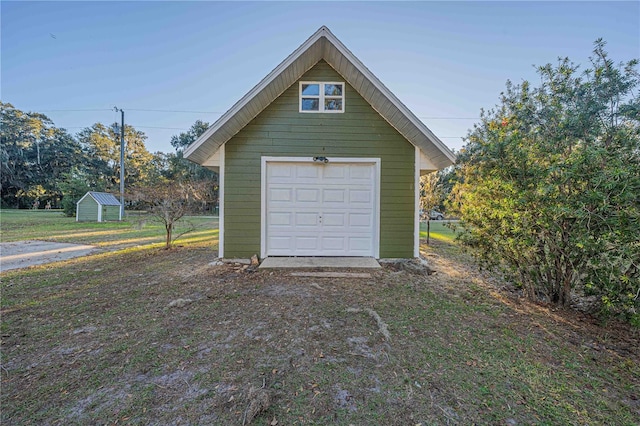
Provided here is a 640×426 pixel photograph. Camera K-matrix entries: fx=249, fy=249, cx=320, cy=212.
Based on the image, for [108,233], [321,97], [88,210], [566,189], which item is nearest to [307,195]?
[321,97]

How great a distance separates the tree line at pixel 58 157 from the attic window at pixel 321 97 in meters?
34.3

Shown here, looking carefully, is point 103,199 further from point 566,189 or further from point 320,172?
point 566,189

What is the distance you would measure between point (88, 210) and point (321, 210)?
21.5 meters

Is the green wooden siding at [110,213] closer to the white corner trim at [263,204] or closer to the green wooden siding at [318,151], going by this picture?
the green wooden siding at [318,151]

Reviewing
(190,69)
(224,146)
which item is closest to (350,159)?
(224,146)

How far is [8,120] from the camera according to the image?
38.1 m

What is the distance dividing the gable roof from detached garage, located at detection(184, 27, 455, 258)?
4 cm

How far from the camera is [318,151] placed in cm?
669

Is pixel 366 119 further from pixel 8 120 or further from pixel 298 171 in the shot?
pixel 8 120

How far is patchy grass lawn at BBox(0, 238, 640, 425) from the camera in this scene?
80.1 inches

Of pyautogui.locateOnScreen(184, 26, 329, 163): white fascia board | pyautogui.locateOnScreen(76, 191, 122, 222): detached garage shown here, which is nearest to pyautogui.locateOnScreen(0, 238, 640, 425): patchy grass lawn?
pyautogui.locateOnScreen(184, 26, 329, 163): white fascia board

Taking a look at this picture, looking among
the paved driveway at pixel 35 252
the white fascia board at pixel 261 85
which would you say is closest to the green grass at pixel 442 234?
the white fascia board at pixel 261 85

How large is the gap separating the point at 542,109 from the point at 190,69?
17.9m

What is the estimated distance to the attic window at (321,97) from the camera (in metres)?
6.64
